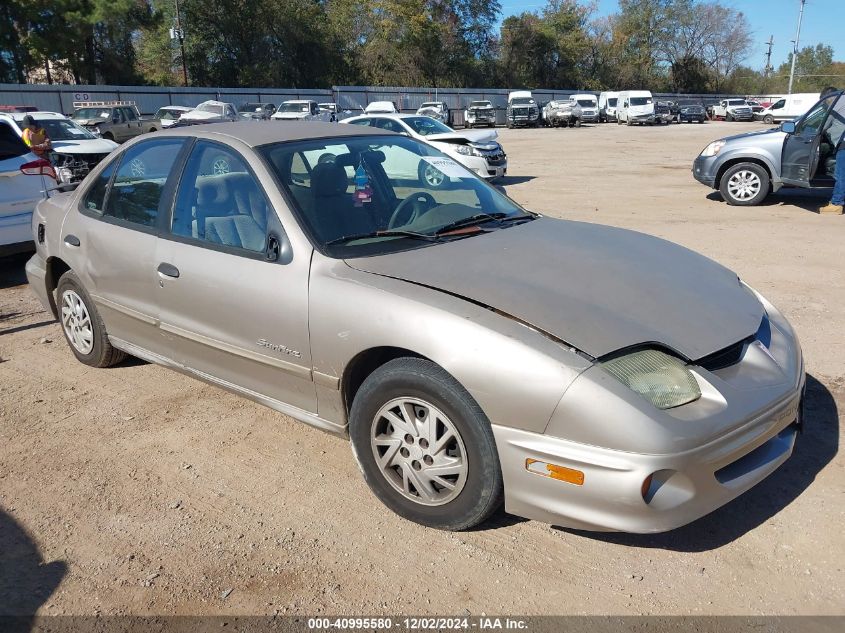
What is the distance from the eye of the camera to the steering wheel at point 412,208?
11.8 ft

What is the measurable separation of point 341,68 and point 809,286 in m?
60.3

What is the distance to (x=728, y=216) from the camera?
1049cm

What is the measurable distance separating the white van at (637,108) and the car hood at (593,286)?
150 ft

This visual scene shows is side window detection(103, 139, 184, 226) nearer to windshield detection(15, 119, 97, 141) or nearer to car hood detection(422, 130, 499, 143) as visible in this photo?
car hood detection(422, 130, 499, 143)

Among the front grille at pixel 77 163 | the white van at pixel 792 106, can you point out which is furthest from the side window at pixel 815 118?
the white van at pixel 792 106

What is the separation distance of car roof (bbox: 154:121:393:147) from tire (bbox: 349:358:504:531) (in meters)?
1.54

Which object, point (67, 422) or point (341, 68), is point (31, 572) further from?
point (341, 68)

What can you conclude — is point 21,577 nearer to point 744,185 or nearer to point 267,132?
point 267,132

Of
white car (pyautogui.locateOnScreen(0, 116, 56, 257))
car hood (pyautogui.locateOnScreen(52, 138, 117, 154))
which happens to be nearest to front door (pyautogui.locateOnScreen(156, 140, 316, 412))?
white car (pyautogui.locateOnScreen(0, 116, 56, 257))

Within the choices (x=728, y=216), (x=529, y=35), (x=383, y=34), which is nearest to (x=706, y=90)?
(x=529, y=35)

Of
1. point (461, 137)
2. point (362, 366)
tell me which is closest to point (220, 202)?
point (362, 366)

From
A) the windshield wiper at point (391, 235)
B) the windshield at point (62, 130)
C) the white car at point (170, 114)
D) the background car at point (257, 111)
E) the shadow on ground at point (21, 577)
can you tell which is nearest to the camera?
the shadow on ground at point (21, 577)

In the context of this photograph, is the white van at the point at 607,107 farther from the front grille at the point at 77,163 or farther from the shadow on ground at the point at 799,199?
the front grille at the point at 77,163

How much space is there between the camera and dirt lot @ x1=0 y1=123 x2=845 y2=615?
2.62 m
